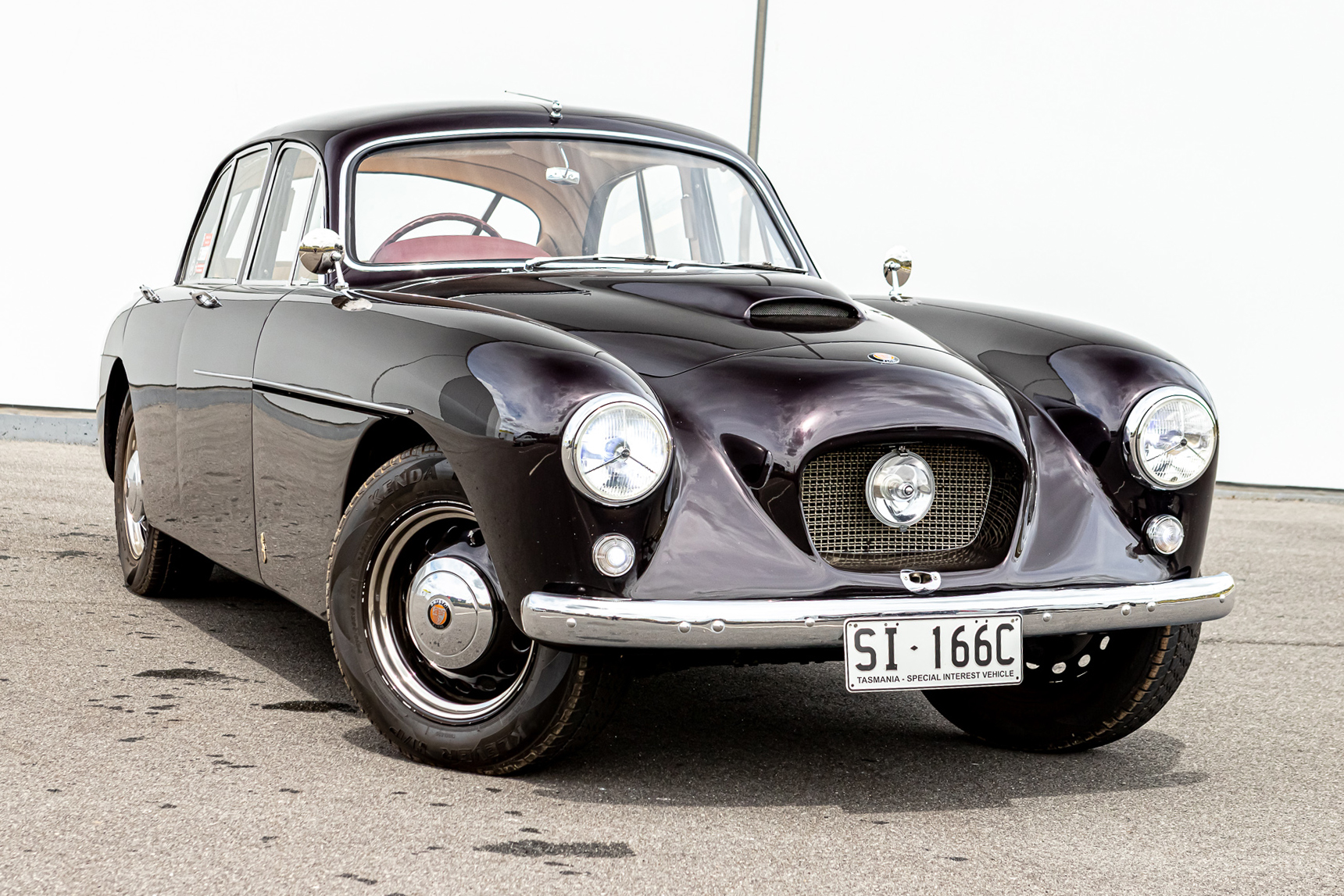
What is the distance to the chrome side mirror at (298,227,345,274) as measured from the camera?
364 cm

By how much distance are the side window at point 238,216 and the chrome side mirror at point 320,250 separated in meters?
1.08

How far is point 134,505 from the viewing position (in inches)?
203

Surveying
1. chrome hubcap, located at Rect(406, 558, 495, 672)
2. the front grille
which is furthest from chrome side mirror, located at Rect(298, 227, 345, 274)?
the front grille

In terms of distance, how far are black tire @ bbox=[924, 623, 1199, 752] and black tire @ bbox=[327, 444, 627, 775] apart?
1034mm

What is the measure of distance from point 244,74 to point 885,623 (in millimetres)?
9018

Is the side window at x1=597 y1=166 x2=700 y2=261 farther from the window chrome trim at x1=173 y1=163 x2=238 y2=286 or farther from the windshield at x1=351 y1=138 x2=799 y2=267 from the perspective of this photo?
the window chrome trim at x1=173 y1=163 x2=238 y2=286

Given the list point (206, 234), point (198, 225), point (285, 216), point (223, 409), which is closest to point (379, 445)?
point (223, 409)

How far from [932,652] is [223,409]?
7.30 ft

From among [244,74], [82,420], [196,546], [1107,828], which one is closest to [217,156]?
[244,74]

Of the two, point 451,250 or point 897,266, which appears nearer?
point 451,250

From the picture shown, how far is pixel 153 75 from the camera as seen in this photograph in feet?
34.6

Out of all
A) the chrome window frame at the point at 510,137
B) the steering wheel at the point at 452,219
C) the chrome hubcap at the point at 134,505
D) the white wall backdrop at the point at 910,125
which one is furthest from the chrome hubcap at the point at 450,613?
the white wall backdrop at the point at 910,125

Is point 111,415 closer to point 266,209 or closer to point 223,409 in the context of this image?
point 266,209

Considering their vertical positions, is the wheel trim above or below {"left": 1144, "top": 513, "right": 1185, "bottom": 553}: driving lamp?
below
